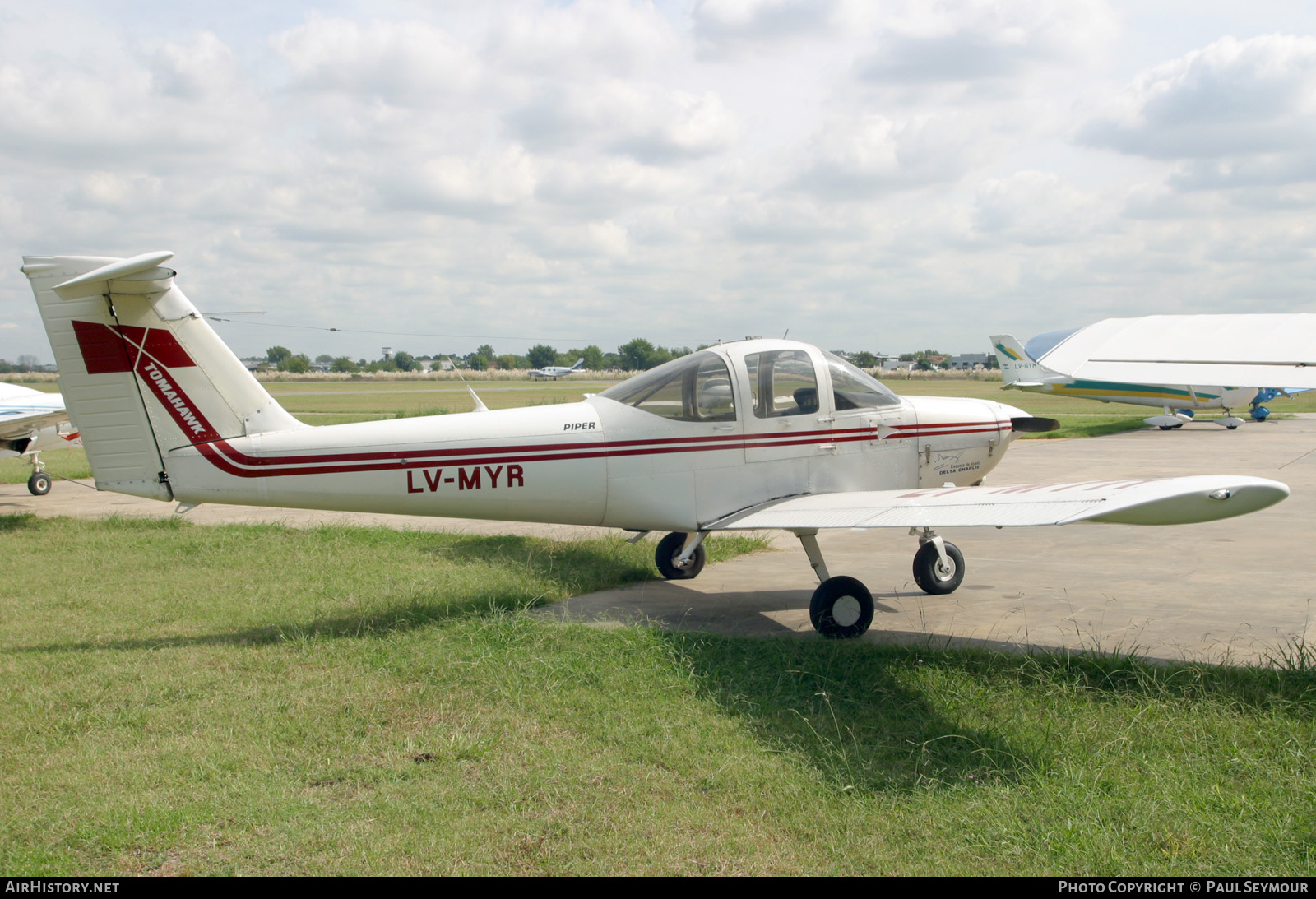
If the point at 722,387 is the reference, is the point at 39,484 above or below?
below

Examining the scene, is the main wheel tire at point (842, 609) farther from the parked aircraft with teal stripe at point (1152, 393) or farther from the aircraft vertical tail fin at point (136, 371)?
the parked aircraft with teal stripe at point (1152, 393)

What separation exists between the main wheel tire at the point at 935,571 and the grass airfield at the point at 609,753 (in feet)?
6.48

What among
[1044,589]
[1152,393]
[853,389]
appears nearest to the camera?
[853,389]

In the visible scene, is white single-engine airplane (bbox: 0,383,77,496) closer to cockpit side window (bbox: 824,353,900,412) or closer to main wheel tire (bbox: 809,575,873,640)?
cockpit side window (bbox: 824,353,900,412)

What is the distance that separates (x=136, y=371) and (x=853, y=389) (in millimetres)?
5672

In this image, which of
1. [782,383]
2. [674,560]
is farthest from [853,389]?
[674,560]

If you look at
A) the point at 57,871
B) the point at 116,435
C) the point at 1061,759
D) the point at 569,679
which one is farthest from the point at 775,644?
the point at 116,435

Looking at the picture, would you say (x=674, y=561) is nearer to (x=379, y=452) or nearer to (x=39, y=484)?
(x=379, y=452)

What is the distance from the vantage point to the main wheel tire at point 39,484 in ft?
52.2

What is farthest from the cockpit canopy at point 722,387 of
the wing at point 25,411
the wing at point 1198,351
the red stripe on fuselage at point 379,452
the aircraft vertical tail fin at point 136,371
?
the wing at point 25,411

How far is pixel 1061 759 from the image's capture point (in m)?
4.32

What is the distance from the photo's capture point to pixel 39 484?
52.4ft
